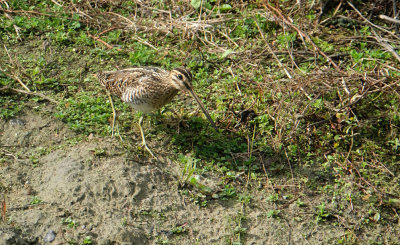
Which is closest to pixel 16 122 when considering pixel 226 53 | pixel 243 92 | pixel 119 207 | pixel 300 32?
pixel 119 207

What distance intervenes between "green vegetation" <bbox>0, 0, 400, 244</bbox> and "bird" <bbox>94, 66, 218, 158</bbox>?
380mm

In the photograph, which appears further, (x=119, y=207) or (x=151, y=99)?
(x=151, y=99)

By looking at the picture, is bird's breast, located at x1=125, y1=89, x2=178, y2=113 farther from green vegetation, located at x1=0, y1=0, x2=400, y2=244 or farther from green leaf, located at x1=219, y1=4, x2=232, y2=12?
green leaf, located at x1=219, y1=4, x2=232, y2=12

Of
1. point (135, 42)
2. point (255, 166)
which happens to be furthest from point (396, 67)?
point (135, 42)

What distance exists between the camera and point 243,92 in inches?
259

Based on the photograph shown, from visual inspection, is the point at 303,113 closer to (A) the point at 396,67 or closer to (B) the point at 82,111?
Result: (A) the point at 396,67

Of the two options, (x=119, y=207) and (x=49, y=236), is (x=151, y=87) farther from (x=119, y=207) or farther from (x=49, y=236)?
(x=49, y=236)

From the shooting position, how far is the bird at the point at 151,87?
18.1 feet

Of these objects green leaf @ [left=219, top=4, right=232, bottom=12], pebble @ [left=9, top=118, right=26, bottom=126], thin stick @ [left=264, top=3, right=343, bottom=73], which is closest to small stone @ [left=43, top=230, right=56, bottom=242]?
pebble @ [left=9, top=118, right=26, bottom=126]

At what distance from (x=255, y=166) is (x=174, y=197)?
1.07m

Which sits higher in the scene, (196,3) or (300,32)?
(300,32)

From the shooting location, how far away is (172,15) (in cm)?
792

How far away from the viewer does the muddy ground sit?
14.9 feet

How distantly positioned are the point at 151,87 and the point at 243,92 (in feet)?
4.99
